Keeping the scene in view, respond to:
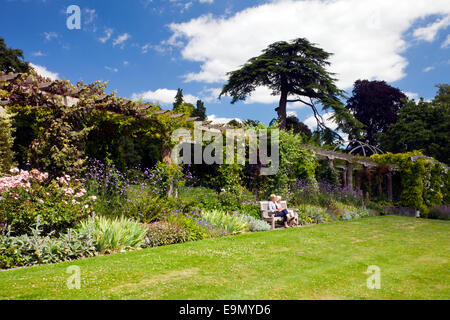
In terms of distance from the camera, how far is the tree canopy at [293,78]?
20109mm

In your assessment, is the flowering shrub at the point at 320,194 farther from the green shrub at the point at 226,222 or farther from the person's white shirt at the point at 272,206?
the green shrub at the point at 226,222

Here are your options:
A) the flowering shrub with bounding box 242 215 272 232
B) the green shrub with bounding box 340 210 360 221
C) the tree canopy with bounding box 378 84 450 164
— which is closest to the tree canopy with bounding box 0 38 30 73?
the flowering shrub with bounding box 242 215 272 232

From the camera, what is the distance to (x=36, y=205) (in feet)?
18.9

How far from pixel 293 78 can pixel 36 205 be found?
18.3m

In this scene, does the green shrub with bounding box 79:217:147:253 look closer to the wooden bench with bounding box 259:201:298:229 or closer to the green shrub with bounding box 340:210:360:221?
the wooden bench with bounding box 259:201:298:229

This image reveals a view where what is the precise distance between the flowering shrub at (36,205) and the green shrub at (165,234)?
1.29 metres

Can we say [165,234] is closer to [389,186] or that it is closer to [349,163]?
[349,163]

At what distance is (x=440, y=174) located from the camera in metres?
17.1

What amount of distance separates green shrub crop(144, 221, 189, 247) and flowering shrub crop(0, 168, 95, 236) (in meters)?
1.29

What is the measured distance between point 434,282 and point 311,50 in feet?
62.0

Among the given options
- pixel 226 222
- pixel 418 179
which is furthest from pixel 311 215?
pixel 418 179

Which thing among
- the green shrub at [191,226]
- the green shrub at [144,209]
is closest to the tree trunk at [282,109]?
the green shrub at [144,209]

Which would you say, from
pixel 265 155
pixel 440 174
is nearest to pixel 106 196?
pixel 265 155
